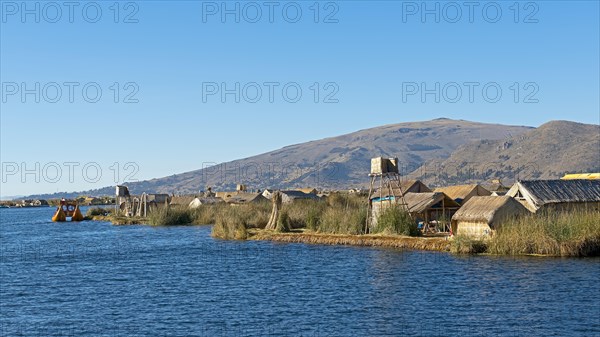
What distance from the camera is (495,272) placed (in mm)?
33250

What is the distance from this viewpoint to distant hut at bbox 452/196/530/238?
4262 centimetres

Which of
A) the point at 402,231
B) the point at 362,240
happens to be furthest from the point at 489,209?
the point at 362,240

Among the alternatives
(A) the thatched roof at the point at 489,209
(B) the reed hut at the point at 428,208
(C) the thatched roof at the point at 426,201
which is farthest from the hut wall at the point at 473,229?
(C) the thatched roof at the point at 426,201

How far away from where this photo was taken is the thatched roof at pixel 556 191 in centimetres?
4703

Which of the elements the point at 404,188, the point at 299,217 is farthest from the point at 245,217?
the point at 404,188

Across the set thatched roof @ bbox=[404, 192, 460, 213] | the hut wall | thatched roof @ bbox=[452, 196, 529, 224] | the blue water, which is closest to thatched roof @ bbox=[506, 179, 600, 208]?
thatched roof @ bbox=[452, 196, 529, 224]

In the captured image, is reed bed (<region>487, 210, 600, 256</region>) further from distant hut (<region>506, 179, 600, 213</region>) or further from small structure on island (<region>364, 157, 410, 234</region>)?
small structure on island (<region>364, 157, 410, 234</region>)

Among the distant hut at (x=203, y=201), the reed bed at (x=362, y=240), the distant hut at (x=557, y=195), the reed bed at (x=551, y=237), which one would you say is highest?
the distant hut at (x=557, y=195)

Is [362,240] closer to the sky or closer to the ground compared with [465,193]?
closer to the ground

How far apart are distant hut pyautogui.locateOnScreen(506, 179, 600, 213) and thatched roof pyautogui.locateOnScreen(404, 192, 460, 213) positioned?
23.1 feet

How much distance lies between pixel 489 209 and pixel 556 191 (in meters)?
7.33

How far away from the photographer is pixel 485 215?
4303 cm

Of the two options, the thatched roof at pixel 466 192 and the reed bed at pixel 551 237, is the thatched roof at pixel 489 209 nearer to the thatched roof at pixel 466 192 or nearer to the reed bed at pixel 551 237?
the reed bed at pixel 551 237

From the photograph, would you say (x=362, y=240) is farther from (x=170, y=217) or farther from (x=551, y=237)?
(x=170, y=217)
